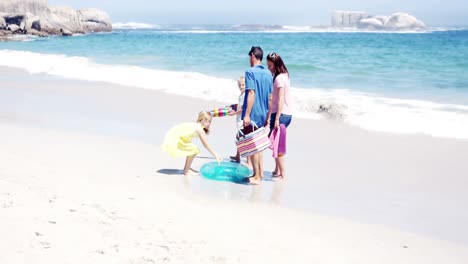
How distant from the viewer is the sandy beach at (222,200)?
3775 millimetres

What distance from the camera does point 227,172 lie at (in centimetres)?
621

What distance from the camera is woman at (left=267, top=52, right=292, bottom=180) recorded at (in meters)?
5.99

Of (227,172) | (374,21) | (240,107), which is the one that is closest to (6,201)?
(227,172)

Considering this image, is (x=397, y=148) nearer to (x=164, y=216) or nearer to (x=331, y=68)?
(x=164, y=216)

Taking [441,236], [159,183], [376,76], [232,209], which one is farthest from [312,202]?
[376,76]

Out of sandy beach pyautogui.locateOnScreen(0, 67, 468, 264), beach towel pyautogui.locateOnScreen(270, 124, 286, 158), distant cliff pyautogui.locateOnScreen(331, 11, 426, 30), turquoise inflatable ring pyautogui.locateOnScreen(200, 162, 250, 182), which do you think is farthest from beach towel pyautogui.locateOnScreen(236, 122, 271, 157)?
distant cliff pyautogui.locateOnScreen(331, 11, 426, 30)

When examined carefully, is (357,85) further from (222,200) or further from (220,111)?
(222,200)

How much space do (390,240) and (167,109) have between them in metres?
7.17

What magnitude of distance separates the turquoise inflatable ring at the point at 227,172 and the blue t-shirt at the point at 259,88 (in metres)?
0.57

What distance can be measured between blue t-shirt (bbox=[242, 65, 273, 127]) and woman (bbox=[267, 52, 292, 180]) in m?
0.10

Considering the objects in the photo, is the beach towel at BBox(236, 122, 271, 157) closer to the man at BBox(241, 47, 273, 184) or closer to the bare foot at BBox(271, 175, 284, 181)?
the man at BBox(241, 47, 273, 184)

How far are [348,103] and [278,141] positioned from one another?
17.0ft

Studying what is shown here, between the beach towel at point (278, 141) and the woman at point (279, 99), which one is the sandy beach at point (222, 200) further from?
the woman at point (279, 99)

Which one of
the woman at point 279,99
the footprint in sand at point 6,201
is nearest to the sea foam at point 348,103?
the woman at point 279,99
